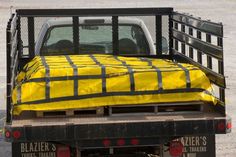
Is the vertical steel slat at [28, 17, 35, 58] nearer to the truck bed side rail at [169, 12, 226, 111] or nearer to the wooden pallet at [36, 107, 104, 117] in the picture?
the truck bed side rail at [169, 12, 226, 111]

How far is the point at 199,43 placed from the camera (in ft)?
23.6

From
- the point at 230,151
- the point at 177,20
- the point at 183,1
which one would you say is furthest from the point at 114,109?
the point at 183,1

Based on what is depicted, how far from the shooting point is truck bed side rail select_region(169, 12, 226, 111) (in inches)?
252

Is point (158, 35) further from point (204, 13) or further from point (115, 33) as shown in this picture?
point (204, 13)

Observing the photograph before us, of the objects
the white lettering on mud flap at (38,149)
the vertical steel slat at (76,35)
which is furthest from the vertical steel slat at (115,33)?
the white lettering on mud flap at (38,149)

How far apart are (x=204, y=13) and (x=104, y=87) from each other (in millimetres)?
29897

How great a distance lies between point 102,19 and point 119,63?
1.60 metres

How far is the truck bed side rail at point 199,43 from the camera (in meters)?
6.41

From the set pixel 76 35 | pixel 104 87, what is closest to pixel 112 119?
pixel 104 87

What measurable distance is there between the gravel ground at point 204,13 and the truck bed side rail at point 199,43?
79.5 inches

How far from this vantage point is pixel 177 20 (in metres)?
8.38

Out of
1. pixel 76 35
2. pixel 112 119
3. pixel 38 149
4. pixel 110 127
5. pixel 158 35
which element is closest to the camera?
pixel 110 127

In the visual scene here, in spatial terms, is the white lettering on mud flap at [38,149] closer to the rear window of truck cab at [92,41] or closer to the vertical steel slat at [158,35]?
the rear window of truck cab at [92,41]

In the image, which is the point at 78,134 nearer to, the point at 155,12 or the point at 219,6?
the point at 155,12
